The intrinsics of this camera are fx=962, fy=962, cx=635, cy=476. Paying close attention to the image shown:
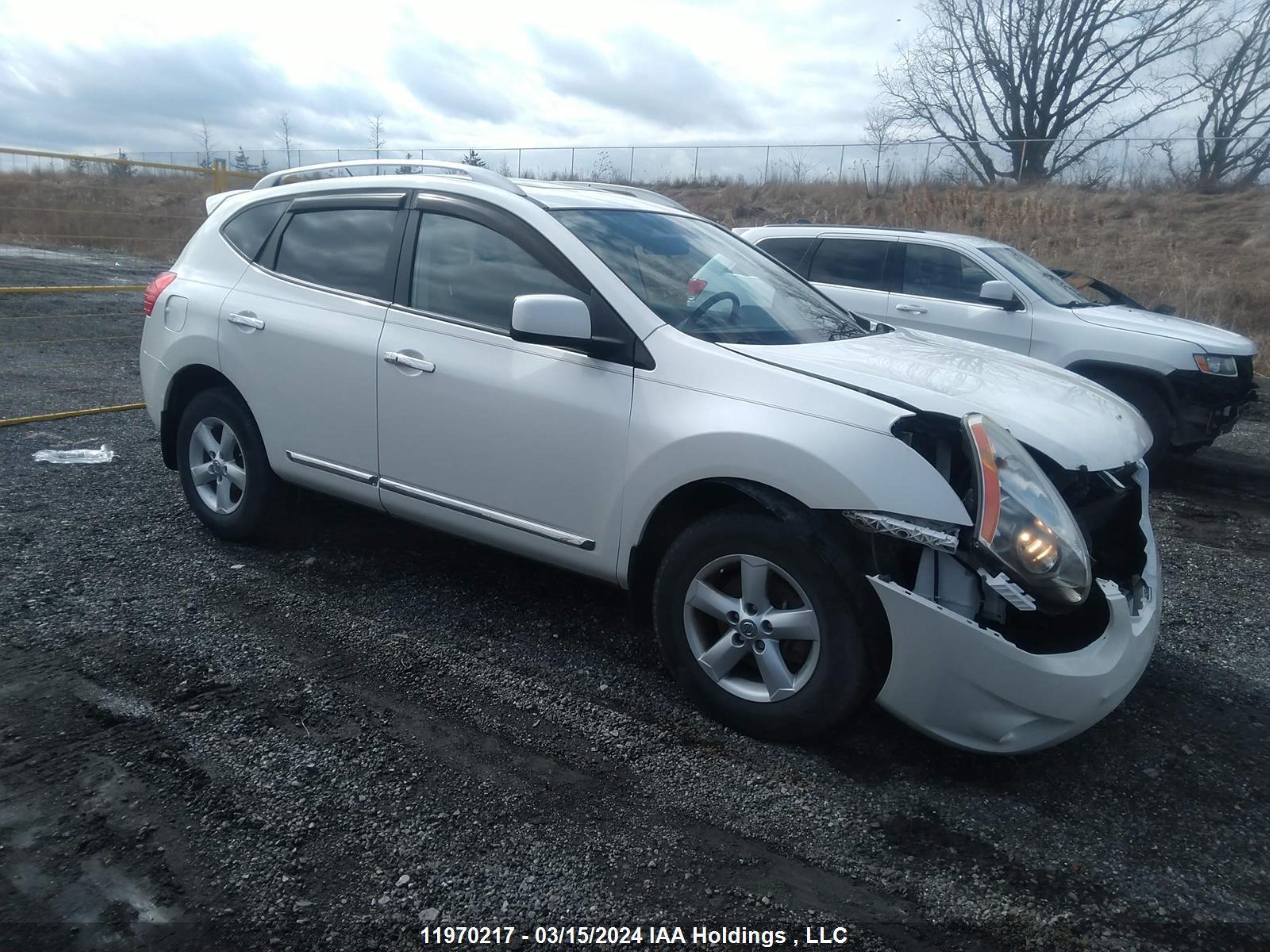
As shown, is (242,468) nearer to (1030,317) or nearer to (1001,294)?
(1001,294)

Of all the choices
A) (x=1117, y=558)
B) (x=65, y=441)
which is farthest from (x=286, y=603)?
(x=65, y=441)

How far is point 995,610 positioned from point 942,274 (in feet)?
20.8

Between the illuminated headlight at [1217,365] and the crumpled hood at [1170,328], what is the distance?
0.15ft

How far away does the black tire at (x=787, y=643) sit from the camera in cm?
297

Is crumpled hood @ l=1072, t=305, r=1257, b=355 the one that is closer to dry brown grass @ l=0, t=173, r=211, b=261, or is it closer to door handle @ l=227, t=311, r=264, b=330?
door handle @ l=227, t=311, r=264, b=330

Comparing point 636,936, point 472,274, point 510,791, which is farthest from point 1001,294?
point 636,936

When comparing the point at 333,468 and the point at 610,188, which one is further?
the point at 610,188

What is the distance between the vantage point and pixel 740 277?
4188 mm

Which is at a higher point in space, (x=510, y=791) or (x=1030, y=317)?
(x=1030, y=317)

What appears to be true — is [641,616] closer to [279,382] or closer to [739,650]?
[739,650]

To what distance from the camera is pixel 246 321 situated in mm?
4660

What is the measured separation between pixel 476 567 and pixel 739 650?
199 centimetres

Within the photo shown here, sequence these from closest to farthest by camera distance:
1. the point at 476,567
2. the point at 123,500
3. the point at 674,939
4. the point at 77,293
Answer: the point at 674,939 < the point at 476,567 < the point at 123,500 < the point at 77,293

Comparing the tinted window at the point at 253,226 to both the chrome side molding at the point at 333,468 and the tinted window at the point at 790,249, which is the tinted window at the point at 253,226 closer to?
the chrome side molding at the point at 333,468
